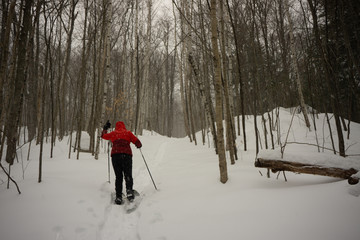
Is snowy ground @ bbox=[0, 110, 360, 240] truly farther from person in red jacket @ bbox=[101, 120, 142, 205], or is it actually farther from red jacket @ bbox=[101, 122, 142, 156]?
red jacket @ bbox=[101, 122, 142, 156]

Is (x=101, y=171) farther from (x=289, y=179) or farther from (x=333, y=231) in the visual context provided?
(x=333, y=231)

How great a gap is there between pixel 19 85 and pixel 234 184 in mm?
6916

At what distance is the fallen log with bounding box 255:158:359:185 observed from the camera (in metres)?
2.25

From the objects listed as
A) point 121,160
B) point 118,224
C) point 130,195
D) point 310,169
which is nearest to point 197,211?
point 118,224

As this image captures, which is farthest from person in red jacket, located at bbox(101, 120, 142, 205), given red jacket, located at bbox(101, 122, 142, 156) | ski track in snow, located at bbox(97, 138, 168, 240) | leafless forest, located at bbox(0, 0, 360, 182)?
leafless forest, located at bbox(0, 0, 360, 182)

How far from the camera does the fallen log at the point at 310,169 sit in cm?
225

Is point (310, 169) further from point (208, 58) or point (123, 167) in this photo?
point (208, 58)

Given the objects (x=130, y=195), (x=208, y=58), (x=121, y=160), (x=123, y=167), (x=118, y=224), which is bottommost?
(x=118, y=224)

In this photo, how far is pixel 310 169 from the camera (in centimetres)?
244

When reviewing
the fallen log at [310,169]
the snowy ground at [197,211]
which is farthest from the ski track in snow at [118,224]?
the fallen log at [310,169]

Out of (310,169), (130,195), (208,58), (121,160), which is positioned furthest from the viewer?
(208,58)

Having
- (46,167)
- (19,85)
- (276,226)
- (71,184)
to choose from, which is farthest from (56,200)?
(19,85)

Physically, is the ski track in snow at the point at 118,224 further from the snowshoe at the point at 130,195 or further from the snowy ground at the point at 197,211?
the snowshoe at the point at 130,195

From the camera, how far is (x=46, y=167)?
4531 mm
